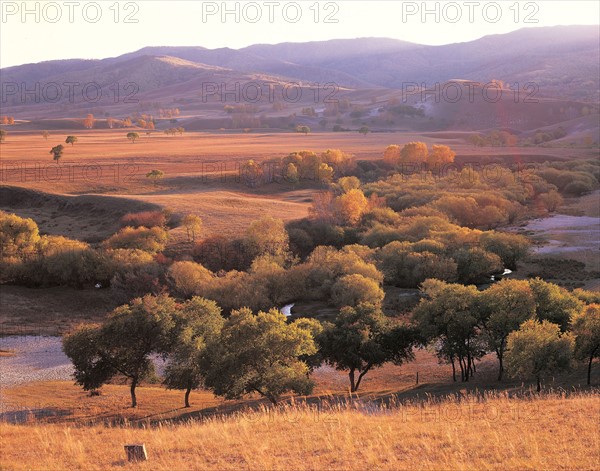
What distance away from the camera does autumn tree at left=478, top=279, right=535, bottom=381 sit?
38500mm

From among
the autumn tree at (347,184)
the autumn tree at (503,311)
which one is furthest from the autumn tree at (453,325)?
the autumn tree at (347,184)

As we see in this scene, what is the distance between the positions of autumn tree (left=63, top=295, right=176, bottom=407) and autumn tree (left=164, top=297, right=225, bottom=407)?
78 cm

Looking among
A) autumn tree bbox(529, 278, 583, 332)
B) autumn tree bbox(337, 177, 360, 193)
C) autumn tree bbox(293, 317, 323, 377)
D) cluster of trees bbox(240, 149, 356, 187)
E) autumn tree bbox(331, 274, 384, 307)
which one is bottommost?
autumn tree bbox(331, 274, 384, 307)

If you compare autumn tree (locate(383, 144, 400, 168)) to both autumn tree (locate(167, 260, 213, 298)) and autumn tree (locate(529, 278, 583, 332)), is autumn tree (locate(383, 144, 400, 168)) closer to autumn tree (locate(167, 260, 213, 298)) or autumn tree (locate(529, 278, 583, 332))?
autumn tree (locate(167, 260, 213, 298))

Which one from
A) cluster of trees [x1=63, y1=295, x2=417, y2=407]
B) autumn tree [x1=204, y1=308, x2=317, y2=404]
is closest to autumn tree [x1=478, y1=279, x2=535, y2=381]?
cluster of trees [x1=63, y1=295, x2=417, y2=407]

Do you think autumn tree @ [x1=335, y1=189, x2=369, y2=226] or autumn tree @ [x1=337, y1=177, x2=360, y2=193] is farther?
autumn tree @ [x1=337, y1=177, x2=360, y2=193]

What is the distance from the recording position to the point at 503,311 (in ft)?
128

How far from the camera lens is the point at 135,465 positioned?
16719 mm

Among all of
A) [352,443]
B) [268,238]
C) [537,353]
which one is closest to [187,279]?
[268,238]

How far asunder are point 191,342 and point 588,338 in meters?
21.1

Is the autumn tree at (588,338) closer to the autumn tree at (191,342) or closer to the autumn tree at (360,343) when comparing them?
the autumn tree at (360,343)

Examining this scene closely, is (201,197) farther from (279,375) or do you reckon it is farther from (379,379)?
(279,375)

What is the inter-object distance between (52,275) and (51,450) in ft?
171

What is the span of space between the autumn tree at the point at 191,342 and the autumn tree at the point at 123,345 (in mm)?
785
